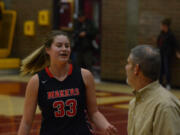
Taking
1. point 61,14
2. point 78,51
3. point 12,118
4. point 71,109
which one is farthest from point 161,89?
point 61,14

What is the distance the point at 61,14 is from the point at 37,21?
3.81 ft

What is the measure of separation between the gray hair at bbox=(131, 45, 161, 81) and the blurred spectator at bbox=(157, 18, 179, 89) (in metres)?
10.2

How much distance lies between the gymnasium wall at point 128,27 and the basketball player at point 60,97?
951cm

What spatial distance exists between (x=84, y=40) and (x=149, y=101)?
36.6 ft

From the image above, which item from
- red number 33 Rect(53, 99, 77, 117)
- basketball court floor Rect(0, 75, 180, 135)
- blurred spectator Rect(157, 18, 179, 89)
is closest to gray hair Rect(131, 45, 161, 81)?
red number 33 Rect(53, 99, 77, 117)

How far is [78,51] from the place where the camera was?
47.1ft

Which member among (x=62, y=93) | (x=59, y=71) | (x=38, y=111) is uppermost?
(x=59, y=71)

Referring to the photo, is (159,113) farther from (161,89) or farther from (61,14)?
(61,14)

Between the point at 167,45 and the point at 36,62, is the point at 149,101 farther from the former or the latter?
the point at 167,45

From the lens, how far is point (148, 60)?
308cm

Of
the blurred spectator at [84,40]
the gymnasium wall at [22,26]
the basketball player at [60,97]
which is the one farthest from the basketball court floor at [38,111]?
the basketball player at [60,97]

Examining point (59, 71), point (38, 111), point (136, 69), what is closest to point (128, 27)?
point (38, 111)

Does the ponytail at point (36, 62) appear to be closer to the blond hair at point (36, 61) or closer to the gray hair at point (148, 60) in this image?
the blond hair at point (36, 61)

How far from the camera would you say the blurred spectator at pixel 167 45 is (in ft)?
43.6
